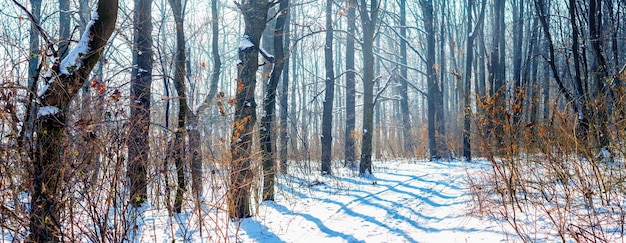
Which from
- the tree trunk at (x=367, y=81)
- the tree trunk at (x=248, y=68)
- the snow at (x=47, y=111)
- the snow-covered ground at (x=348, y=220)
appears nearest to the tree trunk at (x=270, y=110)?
the snow-covered ground at (x=348, y=220)

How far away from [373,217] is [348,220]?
1.08 ft

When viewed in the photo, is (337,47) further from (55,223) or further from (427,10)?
(55,223)

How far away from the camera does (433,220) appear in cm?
511

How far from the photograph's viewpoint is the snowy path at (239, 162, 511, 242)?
14.6ft

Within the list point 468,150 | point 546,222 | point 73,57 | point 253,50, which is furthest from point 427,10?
point 73,57

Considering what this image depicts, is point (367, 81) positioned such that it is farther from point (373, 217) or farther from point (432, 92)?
point (432, 92)

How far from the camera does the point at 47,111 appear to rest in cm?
308

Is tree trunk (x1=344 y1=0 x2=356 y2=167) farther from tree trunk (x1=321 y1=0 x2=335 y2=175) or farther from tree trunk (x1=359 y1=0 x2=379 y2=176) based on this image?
tree trunk (x1=359 y1=0 x2=379 y2=176)

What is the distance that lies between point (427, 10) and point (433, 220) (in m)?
12.9

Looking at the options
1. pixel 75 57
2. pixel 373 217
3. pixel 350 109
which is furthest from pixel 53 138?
pixel 350 109

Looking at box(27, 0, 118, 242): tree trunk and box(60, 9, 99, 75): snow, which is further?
box(60, 9, 99, 75): snow

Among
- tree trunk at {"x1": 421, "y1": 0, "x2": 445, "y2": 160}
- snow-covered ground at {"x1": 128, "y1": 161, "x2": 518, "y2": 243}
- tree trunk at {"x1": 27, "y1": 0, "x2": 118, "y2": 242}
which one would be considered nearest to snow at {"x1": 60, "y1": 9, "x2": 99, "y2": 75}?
tree trunk at {"x1": 27, "y1": 0, "x2": 118, "y2": 242}

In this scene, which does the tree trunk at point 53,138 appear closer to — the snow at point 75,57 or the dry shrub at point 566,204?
the snow at point 75,57

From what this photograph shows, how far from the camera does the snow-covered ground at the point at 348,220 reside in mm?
4293
